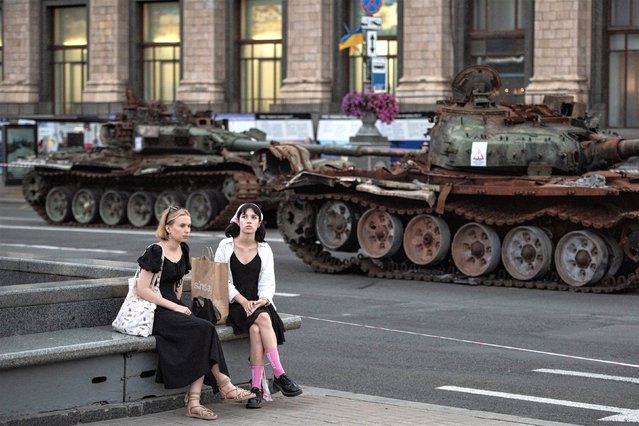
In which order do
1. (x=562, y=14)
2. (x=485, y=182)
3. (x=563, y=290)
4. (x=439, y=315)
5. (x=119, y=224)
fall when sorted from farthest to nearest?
(x=562, y=14) < (x=119, y=224) < (x=485, y=182) < (x=563, y=290) < (x=439, y=315)

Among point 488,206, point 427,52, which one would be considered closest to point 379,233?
point 488,206

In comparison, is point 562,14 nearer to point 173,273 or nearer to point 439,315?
point 439,315

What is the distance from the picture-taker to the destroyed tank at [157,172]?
103 feet

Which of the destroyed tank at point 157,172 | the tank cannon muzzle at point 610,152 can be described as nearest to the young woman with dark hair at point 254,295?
the tank cannon muzzle at point 610,152

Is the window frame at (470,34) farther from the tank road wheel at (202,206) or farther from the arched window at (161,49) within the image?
the tank road wheel at (202,206)

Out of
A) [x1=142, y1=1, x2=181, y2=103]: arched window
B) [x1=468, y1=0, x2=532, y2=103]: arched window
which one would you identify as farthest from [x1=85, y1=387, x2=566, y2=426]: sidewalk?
[x1=142, y1=1, x2=181, y2=103]: arched window

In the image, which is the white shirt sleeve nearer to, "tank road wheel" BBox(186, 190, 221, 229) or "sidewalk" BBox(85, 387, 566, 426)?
"sidewalk" BBox(85, 387, 566, 426)

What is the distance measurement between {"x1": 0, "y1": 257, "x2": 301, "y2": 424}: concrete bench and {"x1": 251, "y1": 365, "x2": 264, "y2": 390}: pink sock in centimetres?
32

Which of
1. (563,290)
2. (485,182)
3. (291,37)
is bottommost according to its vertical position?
(563,290)

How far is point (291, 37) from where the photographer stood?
4750 cm

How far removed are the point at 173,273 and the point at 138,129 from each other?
80.2 feet

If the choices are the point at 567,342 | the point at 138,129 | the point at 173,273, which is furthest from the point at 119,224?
the point at 173,273

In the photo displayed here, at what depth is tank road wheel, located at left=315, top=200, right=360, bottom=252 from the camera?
22.6 metres

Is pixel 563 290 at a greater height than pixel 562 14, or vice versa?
pixel 562 14
